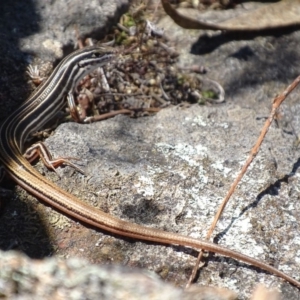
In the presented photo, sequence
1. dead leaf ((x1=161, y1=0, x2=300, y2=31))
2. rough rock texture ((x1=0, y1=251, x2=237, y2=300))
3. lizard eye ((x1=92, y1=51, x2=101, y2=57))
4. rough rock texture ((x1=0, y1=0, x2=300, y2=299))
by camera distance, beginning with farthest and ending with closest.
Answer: dead leaf ((x1=161, y1=0, x2=300, y2=31)), lizard eye ((x1=92, y1=51, x2=101, y2=57)), rough rock texture ((x1=0, y1=0, x2=300, y2=299)), rough rock texture ((x1=0, y1=251, x2=237, y2=300))

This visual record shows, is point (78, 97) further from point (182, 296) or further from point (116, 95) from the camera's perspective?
point (182, 296)

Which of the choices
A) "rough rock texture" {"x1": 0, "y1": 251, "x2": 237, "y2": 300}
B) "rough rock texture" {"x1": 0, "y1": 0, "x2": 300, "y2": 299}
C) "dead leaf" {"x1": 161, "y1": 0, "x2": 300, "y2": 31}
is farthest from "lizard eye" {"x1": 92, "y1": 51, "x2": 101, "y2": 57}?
"rough rock texture" {"x1": 0, "y1": 251, "x2": 237, "y2": 300}

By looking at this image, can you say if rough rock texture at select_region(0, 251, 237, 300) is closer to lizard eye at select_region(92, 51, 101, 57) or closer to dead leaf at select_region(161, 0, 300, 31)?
lizard eye at select_region(92, 51, 101, 57)

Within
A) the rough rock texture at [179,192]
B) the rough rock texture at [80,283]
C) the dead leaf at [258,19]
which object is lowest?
the rough rock texture at [179,192]

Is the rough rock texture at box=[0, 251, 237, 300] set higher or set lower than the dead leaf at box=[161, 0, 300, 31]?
higher

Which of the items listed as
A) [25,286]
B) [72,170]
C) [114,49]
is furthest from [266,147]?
[25,286]

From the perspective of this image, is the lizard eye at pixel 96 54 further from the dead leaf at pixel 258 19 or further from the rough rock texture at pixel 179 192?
the rough rock texture at pixel 179 192

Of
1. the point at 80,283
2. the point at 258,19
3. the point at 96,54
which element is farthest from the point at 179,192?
the point at 258,19

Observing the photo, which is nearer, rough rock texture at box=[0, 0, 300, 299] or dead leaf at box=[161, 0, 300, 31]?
rough rock texture at box=[0, 0, 300, 299]

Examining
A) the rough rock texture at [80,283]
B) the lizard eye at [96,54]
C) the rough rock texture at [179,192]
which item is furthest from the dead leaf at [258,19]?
the rough rock texture at [80,283]
